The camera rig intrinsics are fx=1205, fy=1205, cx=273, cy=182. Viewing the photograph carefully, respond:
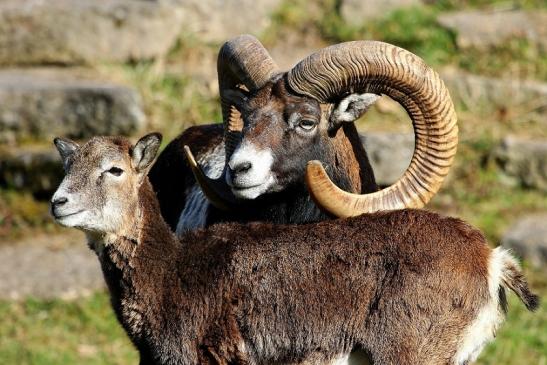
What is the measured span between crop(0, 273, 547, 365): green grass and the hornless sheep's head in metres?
4.57

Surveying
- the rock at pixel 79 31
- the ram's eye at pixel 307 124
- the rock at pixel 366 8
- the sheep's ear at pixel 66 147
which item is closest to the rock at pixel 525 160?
the rock at pixel 366 8

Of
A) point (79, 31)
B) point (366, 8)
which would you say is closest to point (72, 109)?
point (79, 31)

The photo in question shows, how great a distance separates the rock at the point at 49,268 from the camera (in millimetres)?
13578

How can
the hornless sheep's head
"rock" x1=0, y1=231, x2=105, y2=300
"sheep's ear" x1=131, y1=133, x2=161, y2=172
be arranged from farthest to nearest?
"rock" x1=0, y1=231, x2=105, y2=300 → the hornless sheep's head → "sheep's ear" x1=131, y1=133, x2=161, y2=172

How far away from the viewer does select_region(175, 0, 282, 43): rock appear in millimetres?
17719

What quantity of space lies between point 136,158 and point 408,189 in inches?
74.4

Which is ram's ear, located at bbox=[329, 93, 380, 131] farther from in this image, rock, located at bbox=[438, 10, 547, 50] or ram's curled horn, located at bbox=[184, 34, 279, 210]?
rock, located at bbox=[438, 10, 547, 50]

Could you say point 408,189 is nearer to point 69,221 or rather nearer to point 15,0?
point 69,221

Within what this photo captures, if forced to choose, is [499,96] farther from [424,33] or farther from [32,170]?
[32,170]

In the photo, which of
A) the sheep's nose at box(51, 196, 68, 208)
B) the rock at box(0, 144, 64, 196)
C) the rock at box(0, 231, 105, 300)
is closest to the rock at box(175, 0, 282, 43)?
the rock at box(0, 144, 64, 196)

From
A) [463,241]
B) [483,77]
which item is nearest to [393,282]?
[463,241]

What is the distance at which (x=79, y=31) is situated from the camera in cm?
1692

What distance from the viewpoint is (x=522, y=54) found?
1717cm

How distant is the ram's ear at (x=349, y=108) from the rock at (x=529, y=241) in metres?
6.37
